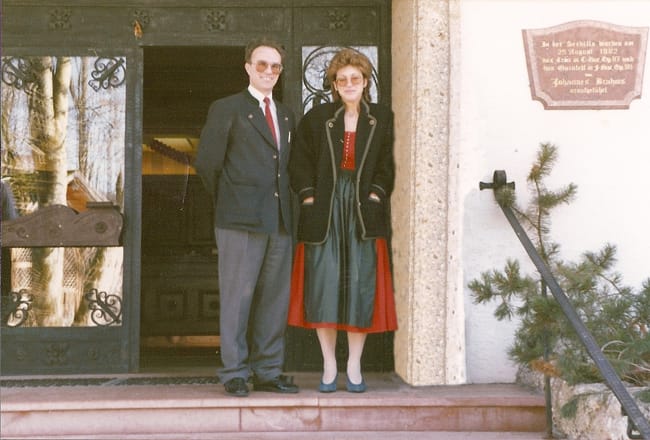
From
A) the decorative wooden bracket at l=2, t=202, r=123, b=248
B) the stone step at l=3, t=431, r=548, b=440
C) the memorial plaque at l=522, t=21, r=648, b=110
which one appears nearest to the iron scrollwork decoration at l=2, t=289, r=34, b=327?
the decorative wooden bracket at l=2, t=202, r=123, b=248

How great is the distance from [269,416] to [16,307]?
2.06 meters

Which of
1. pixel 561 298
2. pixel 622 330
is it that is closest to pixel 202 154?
pixel 561 298

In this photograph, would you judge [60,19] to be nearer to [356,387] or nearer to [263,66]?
[263,66]

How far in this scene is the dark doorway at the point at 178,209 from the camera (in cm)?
767

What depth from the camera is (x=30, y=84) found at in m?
5.31

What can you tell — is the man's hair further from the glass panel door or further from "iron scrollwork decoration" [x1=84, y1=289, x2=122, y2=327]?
"iron scrollwork decoration" [x1=84, y1=289, x2=122, y2=327]

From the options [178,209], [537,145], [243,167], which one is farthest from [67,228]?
[178,209]

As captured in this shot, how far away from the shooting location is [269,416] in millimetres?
4070

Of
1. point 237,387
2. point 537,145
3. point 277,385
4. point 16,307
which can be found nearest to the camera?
point 237,387

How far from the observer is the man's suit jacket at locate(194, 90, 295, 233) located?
14.1 ft

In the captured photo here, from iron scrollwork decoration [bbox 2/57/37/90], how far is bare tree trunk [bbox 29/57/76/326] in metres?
0.04

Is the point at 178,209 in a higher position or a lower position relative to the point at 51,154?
lower

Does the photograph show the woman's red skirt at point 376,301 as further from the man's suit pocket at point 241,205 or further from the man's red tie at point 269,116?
the man's red tie at point 269,116

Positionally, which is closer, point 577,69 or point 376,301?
point 376,301
